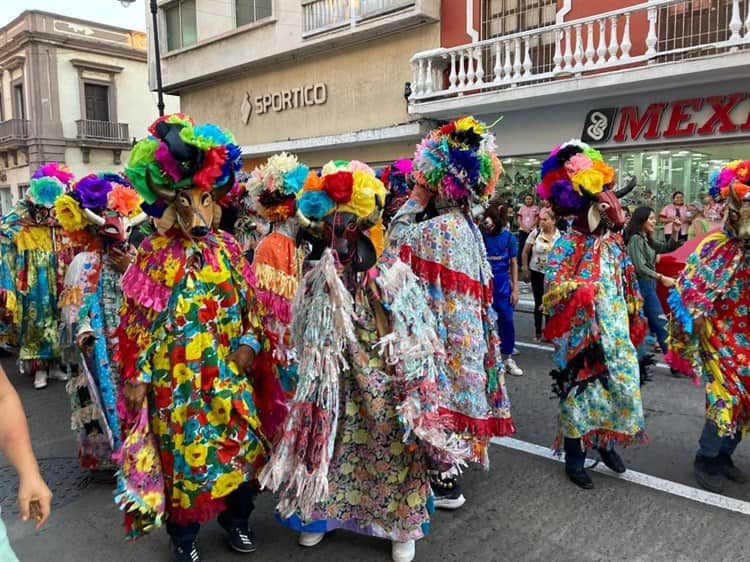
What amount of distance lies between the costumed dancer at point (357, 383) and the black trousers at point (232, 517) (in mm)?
284

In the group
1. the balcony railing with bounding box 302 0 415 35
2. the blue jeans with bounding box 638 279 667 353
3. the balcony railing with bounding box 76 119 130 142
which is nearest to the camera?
the blue jeans with bounding box 638 279 667 353

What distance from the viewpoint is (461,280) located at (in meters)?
3.63

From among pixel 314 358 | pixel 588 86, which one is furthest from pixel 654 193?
pixel 314 358

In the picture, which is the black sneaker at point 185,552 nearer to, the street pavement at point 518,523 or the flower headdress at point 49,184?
the street pavement at point 518,523

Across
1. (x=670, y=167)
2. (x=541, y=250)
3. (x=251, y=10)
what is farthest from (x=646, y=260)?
(x=251, y=10)

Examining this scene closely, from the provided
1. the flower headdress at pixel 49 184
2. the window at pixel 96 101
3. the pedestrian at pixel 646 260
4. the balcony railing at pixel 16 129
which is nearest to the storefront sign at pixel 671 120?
the pedestrian at pixel 646 260

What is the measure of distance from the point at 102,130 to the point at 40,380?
26.4 m

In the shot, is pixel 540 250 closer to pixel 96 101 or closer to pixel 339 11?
pixel 339 11

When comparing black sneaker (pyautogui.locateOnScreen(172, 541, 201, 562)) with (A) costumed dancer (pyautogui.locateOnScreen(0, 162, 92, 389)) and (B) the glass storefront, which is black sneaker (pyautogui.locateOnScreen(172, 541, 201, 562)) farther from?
(B) the glass storefront

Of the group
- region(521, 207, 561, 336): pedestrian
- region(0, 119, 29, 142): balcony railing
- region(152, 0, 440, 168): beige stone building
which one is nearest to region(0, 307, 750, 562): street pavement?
region(521, 207, 561, 336): pedestrian

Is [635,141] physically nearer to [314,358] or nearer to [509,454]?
[509,454]

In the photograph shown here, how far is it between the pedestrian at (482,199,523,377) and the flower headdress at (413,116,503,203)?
2723 millimetres

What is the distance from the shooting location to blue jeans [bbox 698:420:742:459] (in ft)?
12.3

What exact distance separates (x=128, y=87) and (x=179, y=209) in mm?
32238
